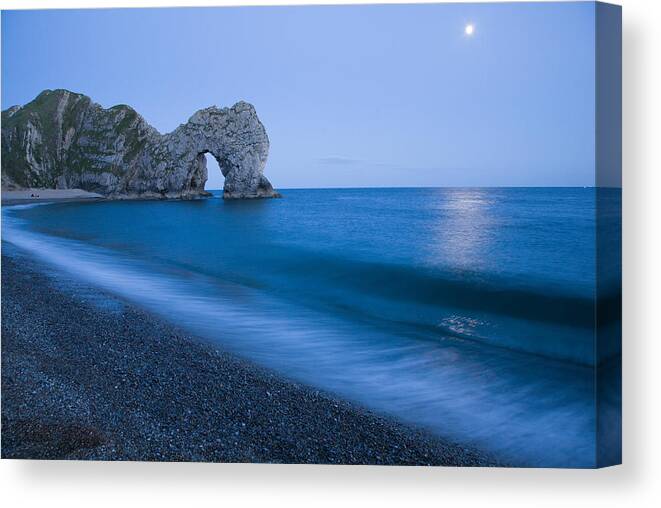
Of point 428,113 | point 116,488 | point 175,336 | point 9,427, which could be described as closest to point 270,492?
point 116,488

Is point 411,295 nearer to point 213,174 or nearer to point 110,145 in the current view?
point 213,174

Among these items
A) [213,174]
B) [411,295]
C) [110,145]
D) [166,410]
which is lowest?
[166,410]

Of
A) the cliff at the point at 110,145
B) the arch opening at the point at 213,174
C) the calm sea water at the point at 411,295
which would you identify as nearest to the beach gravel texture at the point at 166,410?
the calm sea water at the point at 411,295

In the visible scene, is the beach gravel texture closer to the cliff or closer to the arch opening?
the cliff

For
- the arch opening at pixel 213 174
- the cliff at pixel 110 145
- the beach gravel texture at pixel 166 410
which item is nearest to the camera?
the beach gravel texture at pixel 166 410

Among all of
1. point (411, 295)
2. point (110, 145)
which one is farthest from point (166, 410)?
point (110, 145)

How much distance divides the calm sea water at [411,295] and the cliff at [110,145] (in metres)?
0.31

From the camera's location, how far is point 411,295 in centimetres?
412

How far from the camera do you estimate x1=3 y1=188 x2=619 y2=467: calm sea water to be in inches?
140

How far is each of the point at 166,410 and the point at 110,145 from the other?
2425 millimetres

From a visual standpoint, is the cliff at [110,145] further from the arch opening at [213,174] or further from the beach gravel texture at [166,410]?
the beach gravel texture at [166,410]

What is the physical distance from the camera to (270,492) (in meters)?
3.61

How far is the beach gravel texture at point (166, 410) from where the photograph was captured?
3502mm

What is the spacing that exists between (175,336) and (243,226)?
107cm
